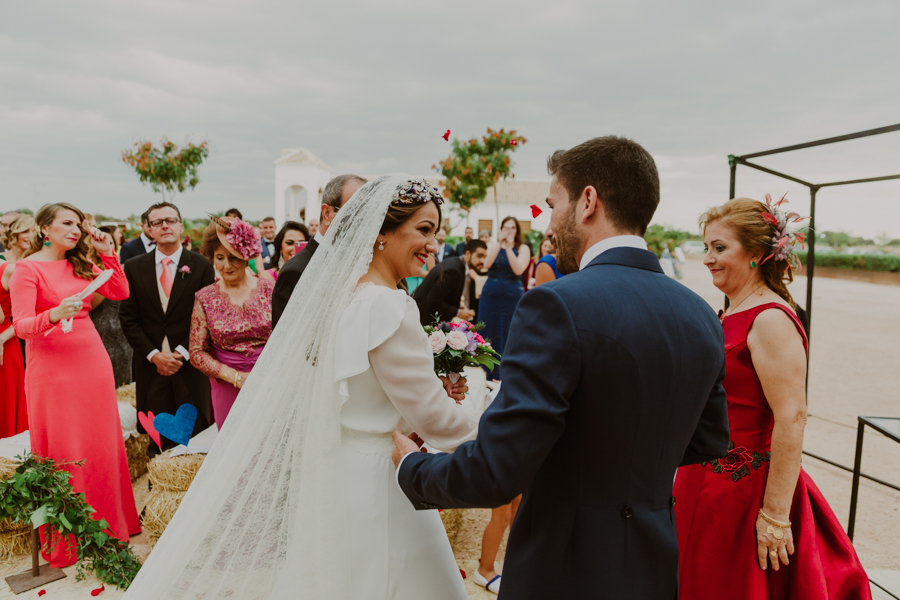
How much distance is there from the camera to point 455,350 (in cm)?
211

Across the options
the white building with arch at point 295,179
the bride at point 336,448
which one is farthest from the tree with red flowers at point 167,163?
the white building with arch at point 295,179

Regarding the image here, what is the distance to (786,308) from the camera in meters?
2.13

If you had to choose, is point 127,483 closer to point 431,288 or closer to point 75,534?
point 75,534

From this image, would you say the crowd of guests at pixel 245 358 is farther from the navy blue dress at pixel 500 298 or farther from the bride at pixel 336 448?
the navy blue dress at pixel 500 298

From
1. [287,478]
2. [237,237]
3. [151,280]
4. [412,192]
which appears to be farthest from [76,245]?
[412,192]

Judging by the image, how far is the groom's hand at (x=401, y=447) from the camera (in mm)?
1626

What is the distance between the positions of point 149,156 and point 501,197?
40291 millimetres

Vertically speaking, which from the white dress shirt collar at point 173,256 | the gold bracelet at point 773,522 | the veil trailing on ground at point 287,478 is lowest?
the gold bracelet at point 773,522

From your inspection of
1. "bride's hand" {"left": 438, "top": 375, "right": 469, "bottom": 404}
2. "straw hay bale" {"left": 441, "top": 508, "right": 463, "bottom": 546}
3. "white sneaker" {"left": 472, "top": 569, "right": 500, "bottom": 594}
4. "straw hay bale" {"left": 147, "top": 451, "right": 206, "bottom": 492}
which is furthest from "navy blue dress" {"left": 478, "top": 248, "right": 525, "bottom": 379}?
"bride's hand" {"left": 438, "top": 375, "right": 469, "bottom": 404}

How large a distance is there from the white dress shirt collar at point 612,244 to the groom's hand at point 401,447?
76 centimetres

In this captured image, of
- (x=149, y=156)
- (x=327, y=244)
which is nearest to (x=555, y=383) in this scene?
(x=327, y=244)

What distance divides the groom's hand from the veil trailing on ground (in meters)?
0.21

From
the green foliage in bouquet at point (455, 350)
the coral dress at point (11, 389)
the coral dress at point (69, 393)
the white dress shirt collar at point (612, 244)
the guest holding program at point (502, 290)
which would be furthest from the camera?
the guest holding program at point (502, 290)

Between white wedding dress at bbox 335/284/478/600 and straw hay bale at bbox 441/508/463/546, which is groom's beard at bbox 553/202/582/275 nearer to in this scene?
white wedding dress at bbox 335/284/478/600
